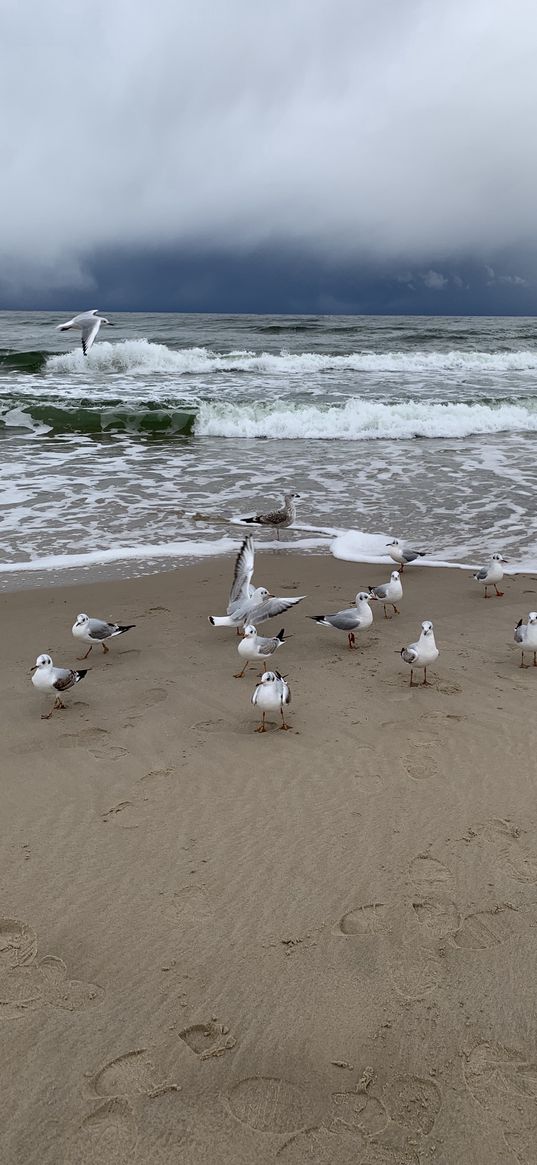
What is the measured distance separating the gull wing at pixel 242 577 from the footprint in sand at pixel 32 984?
3.80 meters

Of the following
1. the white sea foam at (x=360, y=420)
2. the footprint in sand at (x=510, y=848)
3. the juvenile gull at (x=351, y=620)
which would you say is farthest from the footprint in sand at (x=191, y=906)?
the white sea foam at (x=360, y=420)

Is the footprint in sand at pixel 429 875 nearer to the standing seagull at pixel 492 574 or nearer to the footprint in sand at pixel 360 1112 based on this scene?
the footprint in sand at pixel 360 1112

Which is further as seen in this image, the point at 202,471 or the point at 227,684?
the point at 202,471

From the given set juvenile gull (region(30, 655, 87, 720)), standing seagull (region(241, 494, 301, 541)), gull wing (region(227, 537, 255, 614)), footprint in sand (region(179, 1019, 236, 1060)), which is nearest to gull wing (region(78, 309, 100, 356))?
standing seagull (region(241, 494, 301, 541))

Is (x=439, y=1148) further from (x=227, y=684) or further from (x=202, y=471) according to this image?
(x=202, y=471)

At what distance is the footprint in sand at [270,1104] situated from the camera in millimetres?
2291

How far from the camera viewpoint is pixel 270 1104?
2.35 meters

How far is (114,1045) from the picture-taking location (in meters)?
2.54

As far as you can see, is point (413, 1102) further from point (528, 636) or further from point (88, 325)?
point (88, 325)

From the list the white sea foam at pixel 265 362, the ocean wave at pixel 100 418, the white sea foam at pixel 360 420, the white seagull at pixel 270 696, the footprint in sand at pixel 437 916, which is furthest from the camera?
the white sea foam at pixel 265 362

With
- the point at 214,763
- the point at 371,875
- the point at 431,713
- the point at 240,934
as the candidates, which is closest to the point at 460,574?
the point at 431,713

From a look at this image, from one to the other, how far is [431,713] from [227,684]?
1.41 metres

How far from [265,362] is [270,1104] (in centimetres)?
2907

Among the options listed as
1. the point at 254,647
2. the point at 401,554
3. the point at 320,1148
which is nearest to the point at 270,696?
the point at 254,647
